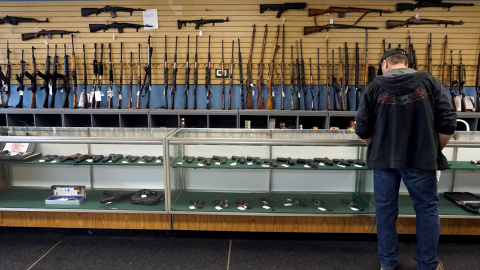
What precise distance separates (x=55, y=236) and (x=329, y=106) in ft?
13.6

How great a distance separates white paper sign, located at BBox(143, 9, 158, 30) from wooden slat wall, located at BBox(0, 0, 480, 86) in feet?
0.29

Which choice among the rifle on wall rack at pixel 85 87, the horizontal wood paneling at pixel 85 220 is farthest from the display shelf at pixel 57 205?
the rifle on wall rack at pixel 85 87

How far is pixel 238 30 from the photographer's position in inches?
204

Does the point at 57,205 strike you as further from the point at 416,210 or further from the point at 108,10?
the point at 108,10

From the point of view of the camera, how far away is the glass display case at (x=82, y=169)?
95.9 inches

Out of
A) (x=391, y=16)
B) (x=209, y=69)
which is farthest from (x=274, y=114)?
(x=391, y=16)

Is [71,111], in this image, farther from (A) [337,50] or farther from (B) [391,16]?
(B) [391,16]

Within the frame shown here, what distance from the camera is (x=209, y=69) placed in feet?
16.8

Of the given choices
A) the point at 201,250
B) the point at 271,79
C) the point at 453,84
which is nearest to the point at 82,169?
the point at 201,250

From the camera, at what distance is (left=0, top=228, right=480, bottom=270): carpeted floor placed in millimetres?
2297

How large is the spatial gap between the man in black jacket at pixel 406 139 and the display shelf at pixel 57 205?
5.51 feet

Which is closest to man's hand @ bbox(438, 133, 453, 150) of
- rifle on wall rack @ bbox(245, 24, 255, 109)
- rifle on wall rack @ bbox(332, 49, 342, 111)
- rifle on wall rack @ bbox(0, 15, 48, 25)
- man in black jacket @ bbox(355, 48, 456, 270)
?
man in black jacket @ bbox(355, 48, 456, 270)

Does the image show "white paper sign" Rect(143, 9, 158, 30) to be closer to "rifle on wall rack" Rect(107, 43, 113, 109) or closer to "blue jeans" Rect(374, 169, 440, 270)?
"rifle on wall rack" Rect(107, 43, 113, 109)

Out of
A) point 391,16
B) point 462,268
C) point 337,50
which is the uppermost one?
point 391,16
